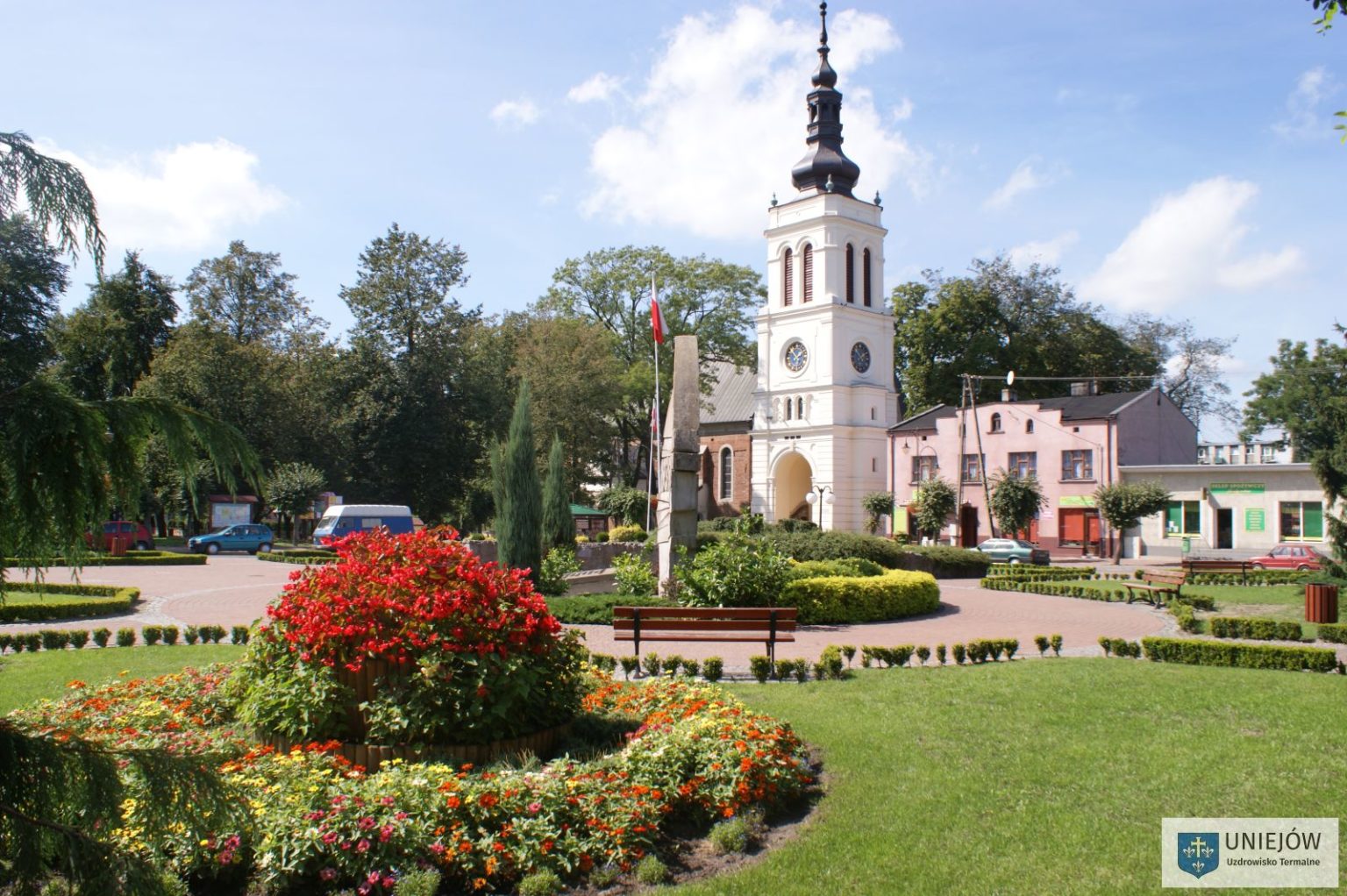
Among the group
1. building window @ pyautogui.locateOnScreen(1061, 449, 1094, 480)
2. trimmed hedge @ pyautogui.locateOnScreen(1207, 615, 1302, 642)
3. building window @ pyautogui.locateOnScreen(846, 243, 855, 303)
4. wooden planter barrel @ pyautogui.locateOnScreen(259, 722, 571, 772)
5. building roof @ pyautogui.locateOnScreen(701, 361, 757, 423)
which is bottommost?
trimmed hedge @ pyautogui.locateOnScreen(1207, 615, 1302, 642)

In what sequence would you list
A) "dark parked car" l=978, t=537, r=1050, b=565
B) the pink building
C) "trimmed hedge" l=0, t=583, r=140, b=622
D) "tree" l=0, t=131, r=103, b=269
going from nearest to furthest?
1. "tree" l=0, t=131, r=103, b=269
2. "trimmed hedge" l=0, t=583, r=140, b=622
3. "dark parked car" l=978, t=537, r=1050, b=565
4. the pink building

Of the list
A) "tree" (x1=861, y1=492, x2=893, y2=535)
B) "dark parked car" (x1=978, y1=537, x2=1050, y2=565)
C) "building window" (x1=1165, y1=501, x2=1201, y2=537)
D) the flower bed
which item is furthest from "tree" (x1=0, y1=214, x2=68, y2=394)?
"tree" (x1=861, y1=492, x2=893, y2=535)

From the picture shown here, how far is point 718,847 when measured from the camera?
597 centimetres

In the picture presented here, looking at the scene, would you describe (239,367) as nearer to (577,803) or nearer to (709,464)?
(709,464)

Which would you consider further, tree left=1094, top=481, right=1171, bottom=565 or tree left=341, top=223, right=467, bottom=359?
tree left=341, top=223, right=467, bottom=359

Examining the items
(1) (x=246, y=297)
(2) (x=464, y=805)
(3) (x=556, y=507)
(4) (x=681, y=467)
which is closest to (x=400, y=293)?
(1) (x=246, y=297)

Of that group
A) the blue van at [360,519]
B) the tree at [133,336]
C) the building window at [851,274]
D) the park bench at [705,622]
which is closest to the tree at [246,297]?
the tree at [133,336]

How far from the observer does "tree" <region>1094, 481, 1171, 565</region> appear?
37906mm

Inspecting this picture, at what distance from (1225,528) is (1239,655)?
107 ft

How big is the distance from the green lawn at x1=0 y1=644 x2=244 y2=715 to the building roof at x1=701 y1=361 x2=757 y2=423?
52.2 m

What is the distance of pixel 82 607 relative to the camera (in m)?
18.4

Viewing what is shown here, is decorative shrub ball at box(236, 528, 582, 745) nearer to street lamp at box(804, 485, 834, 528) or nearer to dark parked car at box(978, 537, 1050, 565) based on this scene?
dark parked car at box(978, 537, 1050, 565)

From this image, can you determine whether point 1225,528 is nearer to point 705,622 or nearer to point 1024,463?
point 1024,463

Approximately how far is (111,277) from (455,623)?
488cm
